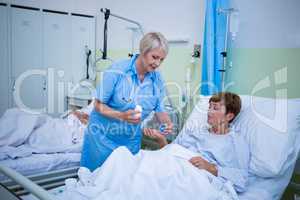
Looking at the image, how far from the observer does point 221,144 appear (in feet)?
6.02

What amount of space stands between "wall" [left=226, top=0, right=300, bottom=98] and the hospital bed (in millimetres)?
312

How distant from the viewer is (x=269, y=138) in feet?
6.04

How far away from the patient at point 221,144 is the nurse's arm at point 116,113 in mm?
151

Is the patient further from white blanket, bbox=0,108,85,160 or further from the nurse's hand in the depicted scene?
white blanket, bbox=0,108,85,160

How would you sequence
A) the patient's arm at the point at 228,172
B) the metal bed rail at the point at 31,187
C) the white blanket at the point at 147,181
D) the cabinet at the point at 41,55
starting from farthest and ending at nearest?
the cabinet at the point at 41,55 → the patient's arm at the point at 228,172 → the white blanket at the point at 147,181 → the metal bed rail at the point at 31,187

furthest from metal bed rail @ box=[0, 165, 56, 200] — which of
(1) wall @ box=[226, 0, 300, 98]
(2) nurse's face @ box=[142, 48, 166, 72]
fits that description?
(1) wall @ box=[226, 0, 300, 98]

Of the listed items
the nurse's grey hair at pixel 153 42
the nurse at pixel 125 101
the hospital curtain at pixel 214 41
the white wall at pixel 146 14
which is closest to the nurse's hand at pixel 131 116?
the nurse at pixel 125 101

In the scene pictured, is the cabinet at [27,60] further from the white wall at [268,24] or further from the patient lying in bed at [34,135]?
the white wall at [268,24]

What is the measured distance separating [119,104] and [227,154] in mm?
704

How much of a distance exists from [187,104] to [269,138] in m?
1.16

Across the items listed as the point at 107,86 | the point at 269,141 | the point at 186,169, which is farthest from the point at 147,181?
the point at 269,141

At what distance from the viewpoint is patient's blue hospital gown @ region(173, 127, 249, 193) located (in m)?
1.64

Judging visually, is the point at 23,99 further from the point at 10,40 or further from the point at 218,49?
the point at 218,49

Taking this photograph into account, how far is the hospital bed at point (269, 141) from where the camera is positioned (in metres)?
1.70
